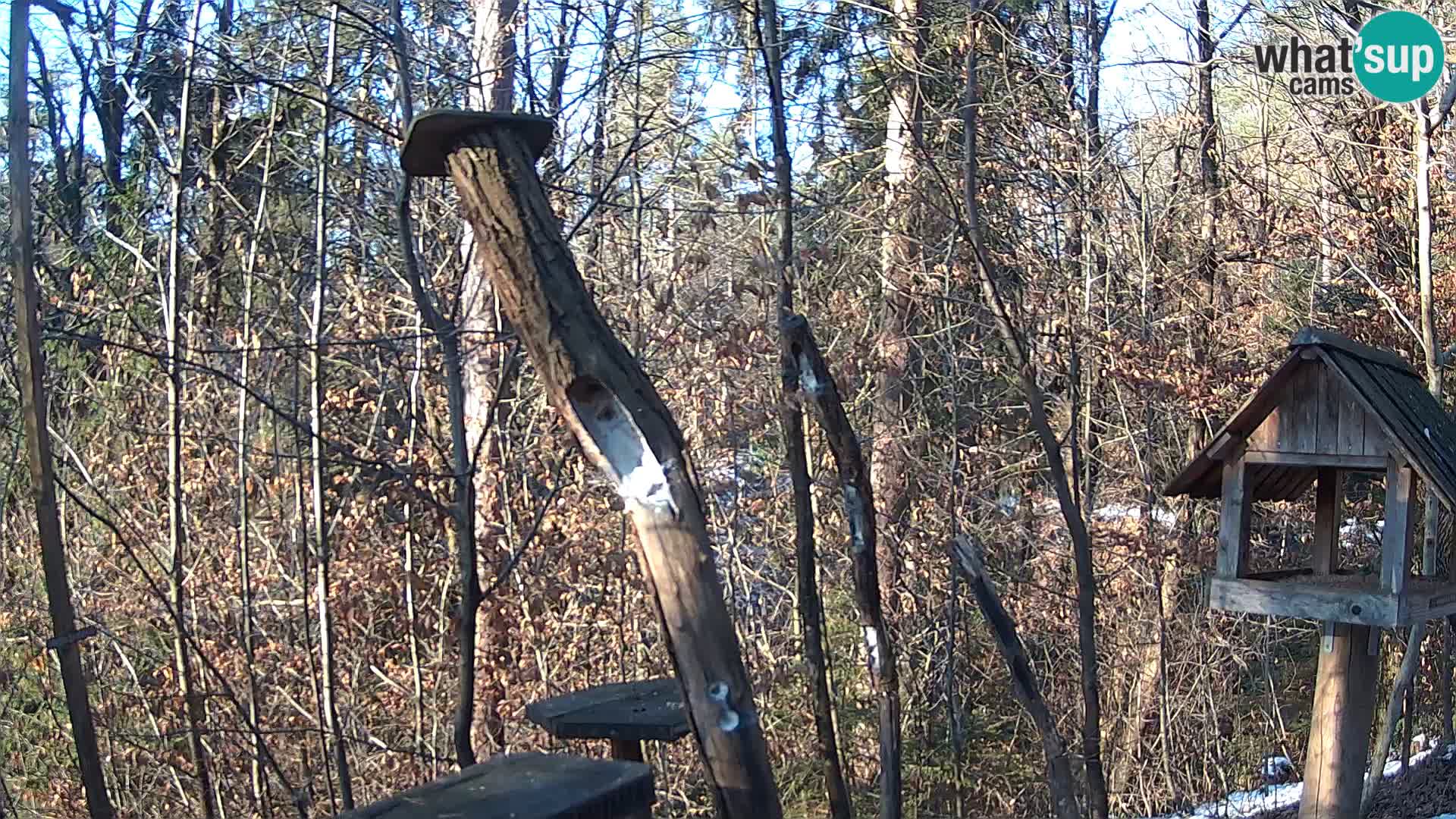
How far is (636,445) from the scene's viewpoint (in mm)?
2869

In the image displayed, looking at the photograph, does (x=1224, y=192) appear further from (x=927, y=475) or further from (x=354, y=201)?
(x=354, y=201)

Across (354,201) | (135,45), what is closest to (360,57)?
(354,201)

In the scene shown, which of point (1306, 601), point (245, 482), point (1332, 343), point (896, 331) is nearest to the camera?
point (1332, 343)

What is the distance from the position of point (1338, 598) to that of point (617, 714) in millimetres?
2289

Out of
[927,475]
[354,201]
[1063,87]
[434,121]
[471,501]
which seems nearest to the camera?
[434,121]

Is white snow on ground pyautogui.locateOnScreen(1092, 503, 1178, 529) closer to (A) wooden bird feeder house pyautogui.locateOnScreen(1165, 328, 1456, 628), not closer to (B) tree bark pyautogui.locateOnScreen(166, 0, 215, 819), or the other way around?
(A) wooden bird feeder house pyautogui.locateOnScreen(1165, 328, 1456, 628)

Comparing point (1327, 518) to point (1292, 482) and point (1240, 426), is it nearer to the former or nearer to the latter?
point (1292, 482)

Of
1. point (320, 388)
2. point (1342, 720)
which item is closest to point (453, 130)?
point (320, 388)

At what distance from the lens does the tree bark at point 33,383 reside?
2.67 m

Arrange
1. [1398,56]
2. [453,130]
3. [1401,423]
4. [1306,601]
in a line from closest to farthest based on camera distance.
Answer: [453,130]
[1401,423]
[1306,601]
[1398,56]

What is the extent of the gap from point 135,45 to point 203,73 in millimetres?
970

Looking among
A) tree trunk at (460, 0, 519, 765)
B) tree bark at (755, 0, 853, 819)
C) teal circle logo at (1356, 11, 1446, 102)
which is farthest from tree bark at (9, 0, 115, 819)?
teal circle logo at (1356, 11, 1446, 102)

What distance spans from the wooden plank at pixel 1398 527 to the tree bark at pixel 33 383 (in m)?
3.66

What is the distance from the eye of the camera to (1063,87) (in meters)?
7.71
